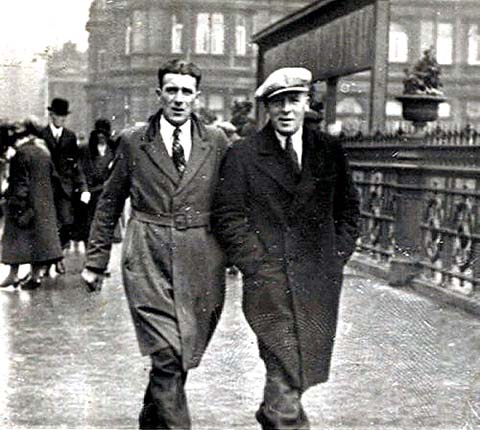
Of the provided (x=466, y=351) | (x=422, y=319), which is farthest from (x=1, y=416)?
(x=422, y=319)

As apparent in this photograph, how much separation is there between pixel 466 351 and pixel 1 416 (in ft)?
11.7

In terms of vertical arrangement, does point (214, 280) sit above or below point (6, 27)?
below

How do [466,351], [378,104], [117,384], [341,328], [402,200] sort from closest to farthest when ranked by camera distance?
1. [117,384]
2. [466,351]
3. [341,328]
4. [402,200]
5. [378,104]

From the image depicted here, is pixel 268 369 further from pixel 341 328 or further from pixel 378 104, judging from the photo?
pixel 378 104

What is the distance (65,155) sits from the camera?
12672mm

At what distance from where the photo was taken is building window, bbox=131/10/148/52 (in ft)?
163

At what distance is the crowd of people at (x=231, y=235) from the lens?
541 centimetres

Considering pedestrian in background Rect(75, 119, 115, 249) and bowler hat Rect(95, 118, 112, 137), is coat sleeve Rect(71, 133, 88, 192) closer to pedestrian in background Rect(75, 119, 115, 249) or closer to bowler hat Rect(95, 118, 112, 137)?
pedestrian in background Rect(75, 119, 115, 249)

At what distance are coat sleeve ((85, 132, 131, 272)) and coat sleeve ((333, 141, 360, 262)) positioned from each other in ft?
3.30

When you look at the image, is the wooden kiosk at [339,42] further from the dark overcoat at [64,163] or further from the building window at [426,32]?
the building window at [426,32]

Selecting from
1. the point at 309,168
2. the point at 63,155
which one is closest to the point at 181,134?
the point at 309,168

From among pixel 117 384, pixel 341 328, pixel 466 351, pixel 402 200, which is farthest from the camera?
pixel 402 200

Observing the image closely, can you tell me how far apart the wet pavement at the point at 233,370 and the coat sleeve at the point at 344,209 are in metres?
1.13

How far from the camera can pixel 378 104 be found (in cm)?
1575
